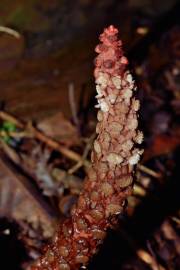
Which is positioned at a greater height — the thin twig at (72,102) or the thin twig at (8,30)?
the thin twig at (8,30)

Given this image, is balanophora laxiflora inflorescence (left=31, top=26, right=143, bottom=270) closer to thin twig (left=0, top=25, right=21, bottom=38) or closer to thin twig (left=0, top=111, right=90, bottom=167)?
thin twig (left=0, top=111, right=90, bottom=167)

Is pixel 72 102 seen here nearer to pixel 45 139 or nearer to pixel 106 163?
pixel 45 139

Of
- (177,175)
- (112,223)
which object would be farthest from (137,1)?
(112,223)

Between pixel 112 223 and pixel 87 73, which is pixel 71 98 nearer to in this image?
pixel 87 73

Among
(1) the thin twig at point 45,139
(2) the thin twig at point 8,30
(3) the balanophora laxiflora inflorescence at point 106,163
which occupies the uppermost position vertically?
(2) the thin twig at point 8,30

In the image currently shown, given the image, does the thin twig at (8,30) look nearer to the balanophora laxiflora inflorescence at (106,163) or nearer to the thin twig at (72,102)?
the thin twig at (72,102)

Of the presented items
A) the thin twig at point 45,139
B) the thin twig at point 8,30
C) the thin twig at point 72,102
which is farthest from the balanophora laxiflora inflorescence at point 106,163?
the thin twig at point 8,30

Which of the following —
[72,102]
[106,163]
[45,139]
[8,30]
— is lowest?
[106,163]

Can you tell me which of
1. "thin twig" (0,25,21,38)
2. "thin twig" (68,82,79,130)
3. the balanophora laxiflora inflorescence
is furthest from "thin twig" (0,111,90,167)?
the balanophora laxiflora inflorescence

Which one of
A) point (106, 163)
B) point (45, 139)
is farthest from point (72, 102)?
point (106, 163)
